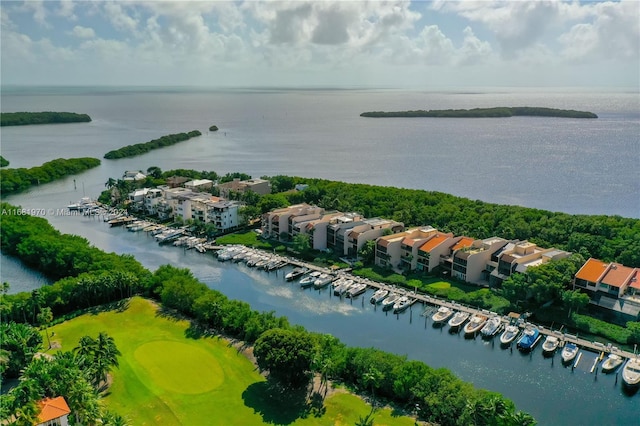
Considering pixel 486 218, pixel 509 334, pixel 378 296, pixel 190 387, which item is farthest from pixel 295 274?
pixel 486 218

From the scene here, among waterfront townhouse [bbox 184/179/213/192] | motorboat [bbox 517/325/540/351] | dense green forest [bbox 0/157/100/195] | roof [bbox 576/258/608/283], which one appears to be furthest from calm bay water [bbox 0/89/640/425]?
waterfront townhouse [bbox 184/179/213/192]

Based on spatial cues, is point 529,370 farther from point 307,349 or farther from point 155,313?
point 155,313

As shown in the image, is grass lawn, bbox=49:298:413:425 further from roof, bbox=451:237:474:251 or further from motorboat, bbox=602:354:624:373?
roof, bbox=451:237:474:251

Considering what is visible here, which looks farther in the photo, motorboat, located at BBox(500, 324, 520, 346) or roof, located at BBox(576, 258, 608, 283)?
roof, located at BBox(576, 258, 608, 283)

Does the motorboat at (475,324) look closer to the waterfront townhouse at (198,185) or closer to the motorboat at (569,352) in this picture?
the motorboat at (569,352)

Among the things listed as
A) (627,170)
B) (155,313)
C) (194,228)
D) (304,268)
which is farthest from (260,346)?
(627,170)

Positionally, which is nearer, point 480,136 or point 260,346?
point 260,346

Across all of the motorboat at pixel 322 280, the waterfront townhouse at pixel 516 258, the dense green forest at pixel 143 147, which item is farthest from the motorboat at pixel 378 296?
the dense green forest at pixel 143 147
